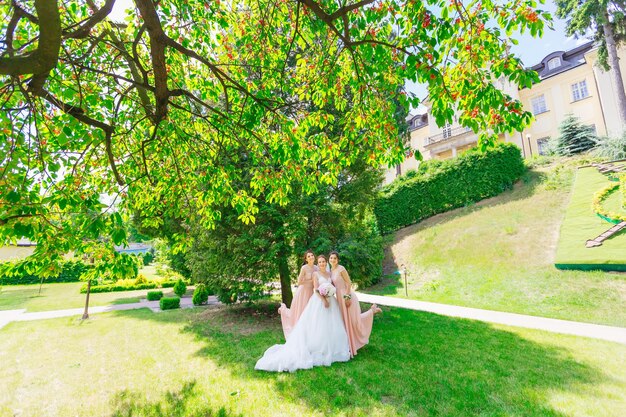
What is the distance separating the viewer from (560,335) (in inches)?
308

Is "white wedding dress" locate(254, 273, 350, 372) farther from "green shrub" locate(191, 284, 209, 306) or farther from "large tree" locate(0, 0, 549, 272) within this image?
"green shrub" locate(191, 284, 209, 306)

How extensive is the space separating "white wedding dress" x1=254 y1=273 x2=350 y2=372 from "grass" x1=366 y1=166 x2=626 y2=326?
295 inches

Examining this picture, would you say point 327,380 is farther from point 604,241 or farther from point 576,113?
point 576,113

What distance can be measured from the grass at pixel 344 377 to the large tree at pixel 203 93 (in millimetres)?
2871

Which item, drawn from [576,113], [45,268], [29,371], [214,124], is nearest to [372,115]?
[214,124]

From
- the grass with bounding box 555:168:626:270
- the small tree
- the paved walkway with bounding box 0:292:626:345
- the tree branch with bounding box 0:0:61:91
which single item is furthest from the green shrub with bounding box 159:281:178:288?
the small tree

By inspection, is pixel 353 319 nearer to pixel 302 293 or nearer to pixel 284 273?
pixel 302 293

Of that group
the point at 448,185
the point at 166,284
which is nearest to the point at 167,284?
the point at 166,284

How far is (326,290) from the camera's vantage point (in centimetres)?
694

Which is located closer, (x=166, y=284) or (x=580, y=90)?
(x=580, y=90)

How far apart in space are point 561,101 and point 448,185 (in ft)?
56.9

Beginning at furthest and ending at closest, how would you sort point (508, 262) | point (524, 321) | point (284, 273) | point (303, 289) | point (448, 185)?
point (448, 185)
point (508, 262)
point (284, 273)
point (524, 321)
point (303, 289)

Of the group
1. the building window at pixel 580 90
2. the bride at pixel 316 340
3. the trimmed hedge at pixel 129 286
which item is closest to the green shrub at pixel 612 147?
the building window at pixel 580 90

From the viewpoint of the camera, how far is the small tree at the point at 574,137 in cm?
2247
